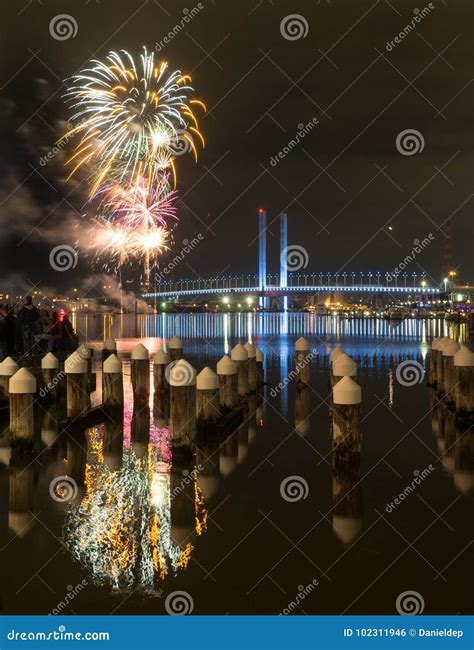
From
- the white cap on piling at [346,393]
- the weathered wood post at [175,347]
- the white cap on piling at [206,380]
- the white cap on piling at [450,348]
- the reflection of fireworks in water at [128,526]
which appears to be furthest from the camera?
the weathered wood post at [175,347]

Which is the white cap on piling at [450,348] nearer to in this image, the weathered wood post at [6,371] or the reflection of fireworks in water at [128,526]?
the reflection of fireworks in water at [128,526]

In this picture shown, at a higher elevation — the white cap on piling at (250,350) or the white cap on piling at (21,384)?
the white cap on piling at (250,350)

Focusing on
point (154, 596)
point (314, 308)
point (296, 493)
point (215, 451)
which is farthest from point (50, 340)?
point (314, 308)

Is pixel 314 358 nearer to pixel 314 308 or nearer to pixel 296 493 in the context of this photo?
pixel 296 493

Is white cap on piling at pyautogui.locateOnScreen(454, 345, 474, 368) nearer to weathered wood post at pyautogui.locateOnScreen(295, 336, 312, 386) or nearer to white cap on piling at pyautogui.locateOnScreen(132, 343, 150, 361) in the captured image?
weathered wood post at pyautogui.locateOnScreen(295, 336, 312, 386)

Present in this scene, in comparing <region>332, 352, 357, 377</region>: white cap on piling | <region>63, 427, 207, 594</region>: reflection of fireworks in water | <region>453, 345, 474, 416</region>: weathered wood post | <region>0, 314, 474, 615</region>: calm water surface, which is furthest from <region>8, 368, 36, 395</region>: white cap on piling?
<region>453, 345, 474, 416</region>: weathered wood post

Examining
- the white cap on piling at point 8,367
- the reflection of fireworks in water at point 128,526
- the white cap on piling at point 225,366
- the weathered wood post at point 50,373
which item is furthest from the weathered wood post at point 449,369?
the white cap on piling at point 8,367
